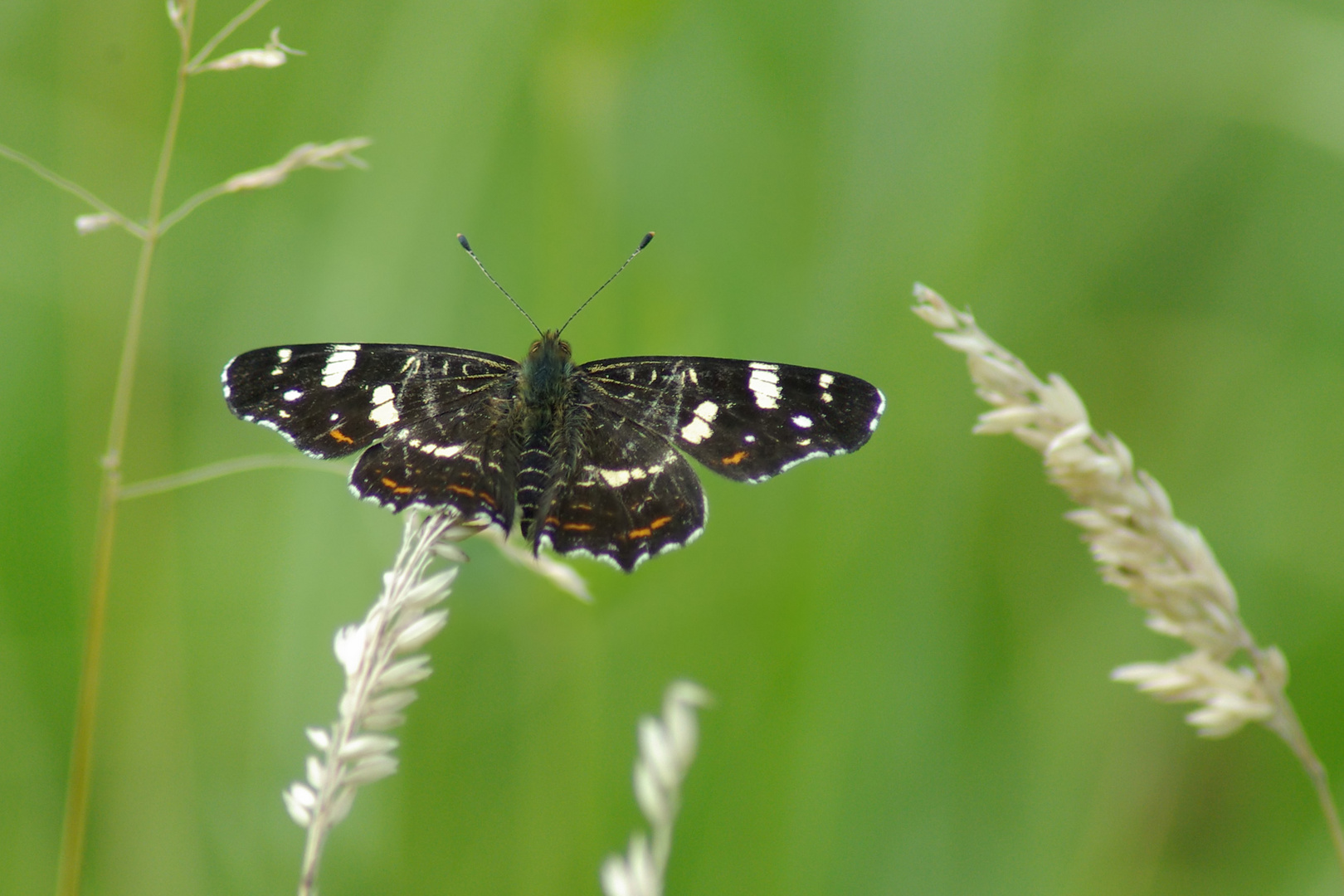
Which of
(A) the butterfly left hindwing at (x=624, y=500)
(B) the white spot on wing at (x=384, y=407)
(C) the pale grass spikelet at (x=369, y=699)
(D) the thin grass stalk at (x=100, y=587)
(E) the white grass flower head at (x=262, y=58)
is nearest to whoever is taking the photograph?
(C) the pale grass spikelet at (x=369, y=699)

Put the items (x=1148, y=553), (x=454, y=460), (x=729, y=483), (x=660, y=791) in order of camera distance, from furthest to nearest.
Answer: (x=729, y=483) → (x=454, y=460) → (x=1148, y=553) → (x=660, y=791)

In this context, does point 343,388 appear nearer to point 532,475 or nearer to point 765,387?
point 532,475

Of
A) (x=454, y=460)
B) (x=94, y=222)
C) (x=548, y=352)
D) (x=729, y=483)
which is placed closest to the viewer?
(x=94, y=222)

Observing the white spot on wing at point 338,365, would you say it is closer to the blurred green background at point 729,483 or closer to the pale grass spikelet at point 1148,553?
the blurred green background at point 729,483

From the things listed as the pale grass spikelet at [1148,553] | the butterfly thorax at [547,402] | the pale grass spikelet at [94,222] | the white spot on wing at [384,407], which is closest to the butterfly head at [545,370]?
the butterfly thorax at [547,402]

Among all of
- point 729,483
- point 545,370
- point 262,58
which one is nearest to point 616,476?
point 545,370

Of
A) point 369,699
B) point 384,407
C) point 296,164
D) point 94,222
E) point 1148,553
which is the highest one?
point 296,164

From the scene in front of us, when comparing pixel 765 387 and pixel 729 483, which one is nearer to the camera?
pixel 765 387

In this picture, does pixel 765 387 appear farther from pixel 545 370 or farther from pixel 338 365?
pixel 338 365

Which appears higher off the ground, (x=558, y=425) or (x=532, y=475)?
(x=558, y=425)
